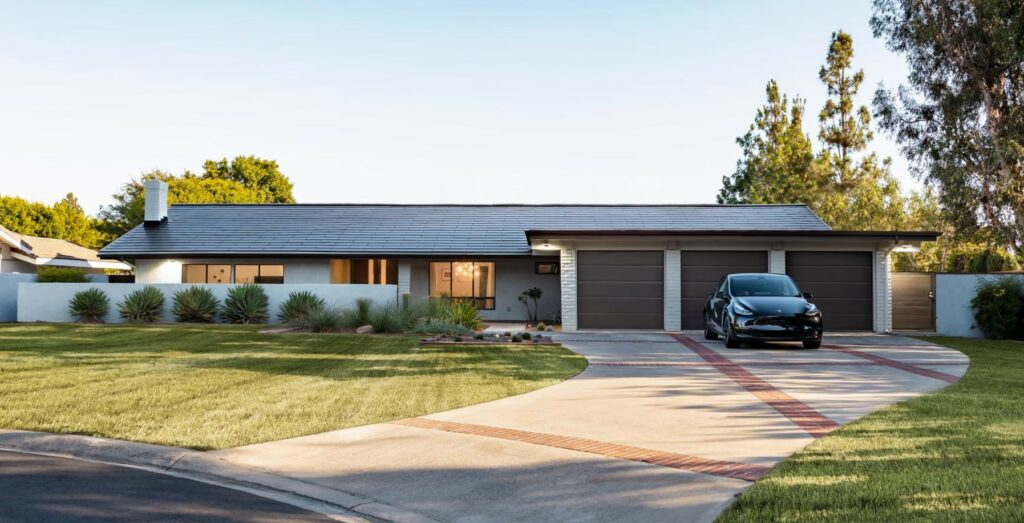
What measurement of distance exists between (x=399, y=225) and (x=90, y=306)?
11622mm

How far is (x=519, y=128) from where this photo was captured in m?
30.3

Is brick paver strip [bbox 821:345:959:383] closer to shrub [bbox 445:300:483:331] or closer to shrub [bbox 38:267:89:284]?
shrub [bbox 445:300:483:331]

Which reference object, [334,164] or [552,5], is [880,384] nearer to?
[552,5]

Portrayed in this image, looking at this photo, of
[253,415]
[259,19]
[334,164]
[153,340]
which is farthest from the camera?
[334,164]

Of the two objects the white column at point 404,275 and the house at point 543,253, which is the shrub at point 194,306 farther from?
the white column at point 404,275

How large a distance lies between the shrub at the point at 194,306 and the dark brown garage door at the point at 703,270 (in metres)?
14.7

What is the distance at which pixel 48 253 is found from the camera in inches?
1666

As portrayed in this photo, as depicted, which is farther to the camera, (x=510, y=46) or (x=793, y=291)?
(x=510, y=46)

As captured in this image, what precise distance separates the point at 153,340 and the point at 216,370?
638 cm

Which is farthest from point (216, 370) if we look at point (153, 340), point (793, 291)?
point (793, 291)

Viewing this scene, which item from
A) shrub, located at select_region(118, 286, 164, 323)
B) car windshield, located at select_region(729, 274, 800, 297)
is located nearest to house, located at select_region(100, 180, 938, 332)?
car windshield, located at select_region(729, 274, 800, 297)

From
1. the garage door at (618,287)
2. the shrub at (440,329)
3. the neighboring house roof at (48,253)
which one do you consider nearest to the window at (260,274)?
the neighboring house roof at (48,253)

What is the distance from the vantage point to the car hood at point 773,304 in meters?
16.3

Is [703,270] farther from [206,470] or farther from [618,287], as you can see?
[206,470]
